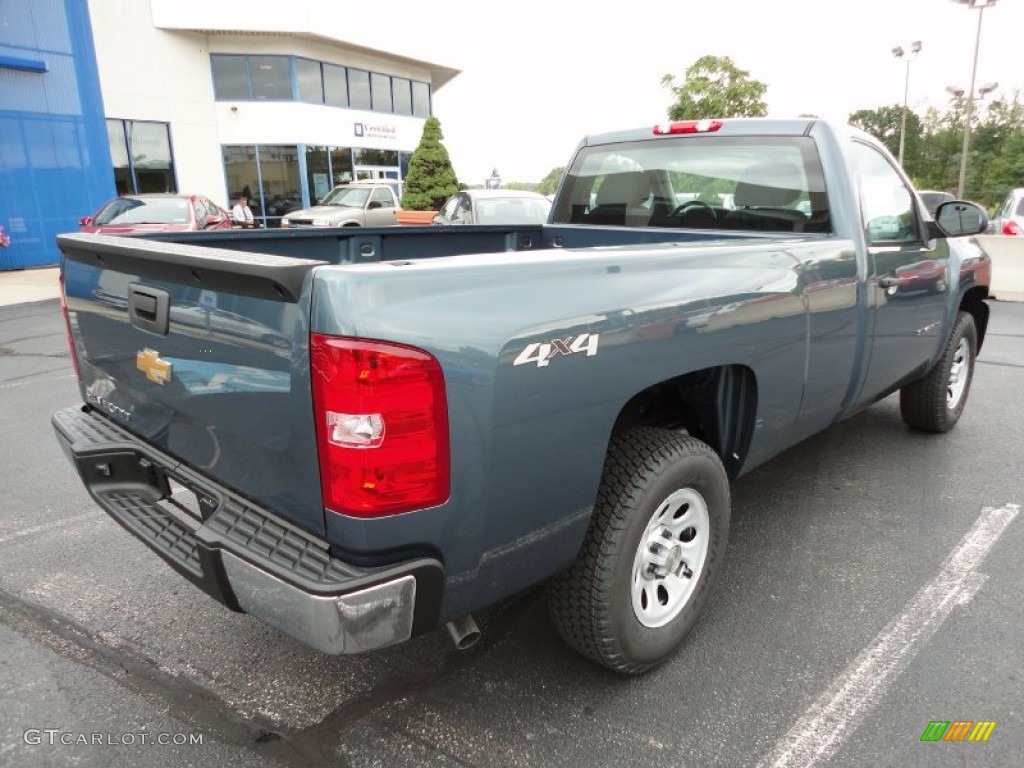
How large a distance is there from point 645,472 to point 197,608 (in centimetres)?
196

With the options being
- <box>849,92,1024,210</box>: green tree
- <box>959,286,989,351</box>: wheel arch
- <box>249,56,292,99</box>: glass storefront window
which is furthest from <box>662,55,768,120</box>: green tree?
<box>959,286,989,351</box>: wheel arch

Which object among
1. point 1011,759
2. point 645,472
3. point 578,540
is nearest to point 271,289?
point 578,540

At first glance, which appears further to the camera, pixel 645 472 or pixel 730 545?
pixel 730 545

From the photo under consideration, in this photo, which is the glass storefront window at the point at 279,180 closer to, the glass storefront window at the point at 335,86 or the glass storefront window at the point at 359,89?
the glass storefront window at the point at 335,86

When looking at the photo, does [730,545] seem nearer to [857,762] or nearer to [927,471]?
[857,762]

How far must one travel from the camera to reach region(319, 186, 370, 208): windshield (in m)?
19.6

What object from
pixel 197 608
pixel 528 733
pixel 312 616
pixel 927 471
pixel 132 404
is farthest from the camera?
pixel 927 471

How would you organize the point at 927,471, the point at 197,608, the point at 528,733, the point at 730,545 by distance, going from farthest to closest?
the point at 927,471
the point at 730,545
the point at 197,608
the point at 528,733

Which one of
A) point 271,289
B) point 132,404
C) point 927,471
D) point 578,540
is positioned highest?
point 271,289

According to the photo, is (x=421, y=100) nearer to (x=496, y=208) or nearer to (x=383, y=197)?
(x=383, y=197)

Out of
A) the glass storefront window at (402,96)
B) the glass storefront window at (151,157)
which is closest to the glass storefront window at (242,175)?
the glass storefront window at (151,157)

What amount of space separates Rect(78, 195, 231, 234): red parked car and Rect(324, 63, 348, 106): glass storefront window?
52.6ft

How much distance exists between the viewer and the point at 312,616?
1.69 meters

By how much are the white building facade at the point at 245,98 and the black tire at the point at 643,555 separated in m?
22.7
